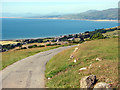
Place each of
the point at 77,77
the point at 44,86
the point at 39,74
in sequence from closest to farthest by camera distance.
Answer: the point at 77,77, the point at 44,86, the point at 39,74

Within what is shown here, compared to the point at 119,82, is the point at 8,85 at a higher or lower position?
lower

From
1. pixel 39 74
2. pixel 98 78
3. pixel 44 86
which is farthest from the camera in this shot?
pixel 39 74

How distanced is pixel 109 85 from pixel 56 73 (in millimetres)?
7472

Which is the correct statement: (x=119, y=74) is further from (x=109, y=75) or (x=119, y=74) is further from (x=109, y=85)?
(x=109, y=85)

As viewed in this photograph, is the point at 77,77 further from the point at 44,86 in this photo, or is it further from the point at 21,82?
the point at 21,82

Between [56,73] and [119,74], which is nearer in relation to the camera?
[119,74]

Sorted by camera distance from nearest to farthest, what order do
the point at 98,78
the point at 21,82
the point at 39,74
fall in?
the point at 98,78 < the point at 21,82 < the point at 39,74

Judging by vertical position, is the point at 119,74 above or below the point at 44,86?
above

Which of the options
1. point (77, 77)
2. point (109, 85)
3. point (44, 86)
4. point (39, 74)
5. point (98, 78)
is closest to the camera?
point (109, 85)

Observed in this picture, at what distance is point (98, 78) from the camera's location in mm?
11852

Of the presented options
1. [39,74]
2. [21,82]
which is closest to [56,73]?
[39,74]

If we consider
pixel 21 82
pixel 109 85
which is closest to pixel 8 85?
pixel 21 82

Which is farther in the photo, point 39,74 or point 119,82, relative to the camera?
point 39,74

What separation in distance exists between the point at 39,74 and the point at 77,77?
5815 mm
